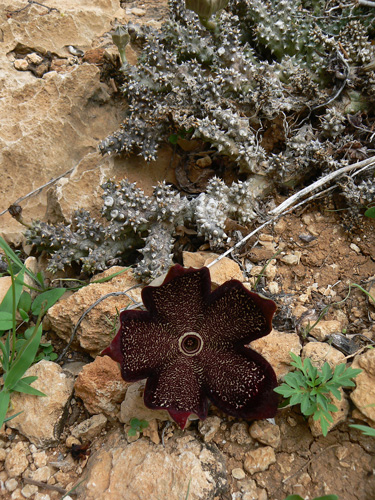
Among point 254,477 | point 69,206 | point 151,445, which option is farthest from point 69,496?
point 69,206

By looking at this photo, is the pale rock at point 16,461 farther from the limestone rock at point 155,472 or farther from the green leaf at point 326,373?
the green leaf at point 326,373

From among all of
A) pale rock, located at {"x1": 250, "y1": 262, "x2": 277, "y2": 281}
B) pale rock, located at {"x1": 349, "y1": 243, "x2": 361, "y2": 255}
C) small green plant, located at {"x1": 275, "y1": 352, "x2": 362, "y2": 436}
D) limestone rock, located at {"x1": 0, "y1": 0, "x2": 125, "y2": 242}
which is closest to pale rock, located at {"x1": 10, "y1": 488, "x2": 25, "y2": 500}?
small green plant, located at {"x1": 275, "y1": 352, "x2": 362, "y2": 436}

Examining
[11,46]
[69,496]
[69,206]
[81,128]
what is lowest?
[69,496]

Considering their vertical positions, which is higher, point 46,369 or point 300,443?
point 46,369

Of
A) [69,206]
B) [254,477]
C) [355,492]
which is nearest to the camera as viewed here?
[355,492]

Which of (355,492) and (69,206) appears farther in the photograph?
(69,206)

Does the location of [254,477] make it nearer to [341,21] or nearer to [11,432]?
[11,432]
